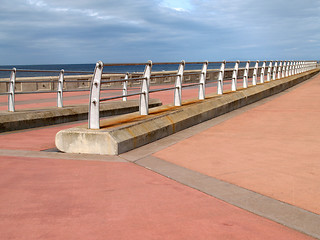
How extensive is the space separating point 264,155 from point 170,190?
7.55 feet

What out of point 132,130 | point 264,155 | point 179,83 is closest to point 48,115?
point 179,83

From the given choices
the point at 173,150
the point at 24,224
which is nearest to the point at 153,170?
the point at 173,150

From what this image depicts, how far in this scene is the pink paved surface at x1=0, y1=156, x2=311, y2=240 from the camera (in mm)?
3541

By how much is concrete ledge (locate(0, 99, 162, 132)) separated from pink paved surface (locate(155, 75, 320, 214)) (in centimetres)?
404

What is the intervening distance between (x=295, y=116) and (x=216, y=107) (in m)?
2.14

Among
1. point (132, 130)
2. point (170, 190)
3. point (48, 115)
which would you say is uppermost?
point (132, 130)

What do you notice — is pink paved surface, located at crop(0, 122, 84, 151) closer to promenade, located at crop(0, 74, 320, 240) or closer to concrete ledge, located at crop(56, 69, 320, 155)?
promenade, located at crop(0, 74, 320, 240)

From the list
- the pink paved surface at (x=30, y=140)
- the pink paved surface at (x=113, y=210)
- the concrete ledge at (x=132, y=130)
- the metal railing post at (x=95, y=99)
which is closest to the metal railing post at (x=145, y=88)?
the concrete ledge at (x=132, y=130)

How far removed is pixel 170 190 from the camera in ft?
15.8

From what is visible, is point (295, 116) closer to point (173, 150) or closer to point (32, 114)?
point (173, 150)

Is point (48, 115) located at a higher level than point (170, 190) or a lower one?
higher

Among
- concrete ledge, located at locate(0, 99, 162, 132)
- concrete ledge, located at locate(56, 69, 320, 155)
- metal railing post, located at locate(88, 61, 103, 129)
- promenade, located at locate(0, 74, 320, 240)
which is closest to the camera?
promenade, located at locate(0, 74, 320, 240)

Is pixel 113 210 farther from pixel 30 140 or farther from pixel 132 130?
pixel 30 140

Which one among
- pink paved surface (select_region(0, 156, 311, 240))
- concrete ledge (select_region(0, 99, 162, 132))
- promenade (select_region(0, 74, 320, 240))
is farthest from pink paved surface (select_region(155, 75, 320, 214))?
concrete ledge (select_region(0, 99, 162, 132))
